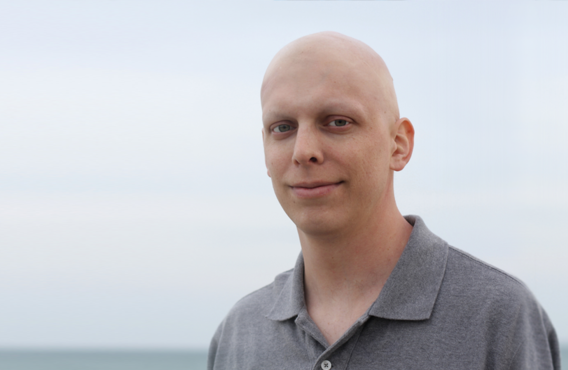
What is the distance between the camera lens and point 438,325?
2111mm

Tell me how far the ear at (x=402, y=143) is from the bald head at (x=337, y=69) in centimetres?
5

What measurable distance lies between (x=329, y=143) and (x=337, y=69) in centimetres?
30

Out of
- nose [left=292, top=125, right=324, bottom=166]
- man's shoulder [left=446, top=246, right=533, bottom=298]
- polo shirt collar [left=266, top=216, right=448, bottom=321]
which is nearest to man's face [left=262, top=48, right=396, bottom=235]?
nose [left=292, top=125, right=324, bottom=166]

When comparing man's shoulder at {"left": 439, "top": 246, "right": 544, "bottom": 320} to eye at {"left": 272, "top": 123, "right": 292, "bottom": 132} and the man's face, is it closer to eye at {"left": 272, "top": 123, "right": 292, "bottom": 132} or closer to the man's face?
the man's face

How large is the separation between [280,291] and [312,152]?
1.03 m

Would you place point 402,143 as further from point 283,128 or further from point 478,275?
point 478,275

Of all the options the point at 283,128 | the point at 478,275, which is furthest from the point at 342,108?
the point at 478,275

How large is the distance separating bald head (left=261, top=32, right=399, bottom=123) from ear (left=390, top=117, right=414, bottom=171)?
0.16 feet

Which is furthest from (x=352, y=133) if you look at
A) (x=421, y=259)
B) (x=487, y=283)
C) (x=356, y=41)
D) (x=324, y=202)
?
(x=487, y=283)

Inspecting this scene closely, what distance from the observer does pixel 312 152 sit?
2088 mm

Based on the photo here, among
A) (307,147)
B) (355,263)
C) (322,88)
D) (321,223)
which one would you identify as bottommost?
(355,263)

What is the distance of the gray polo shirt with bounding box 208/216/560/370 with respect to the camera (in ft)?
6.70

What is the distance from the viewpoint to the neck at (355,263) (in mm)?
2273

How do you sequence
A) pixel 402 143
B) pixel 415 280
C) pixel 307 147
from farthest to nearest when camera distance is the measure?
pixel 402 143 → pixel 415 280 → pixel 307 147
